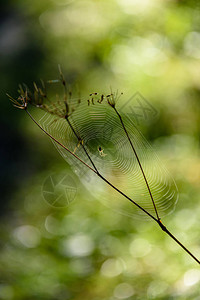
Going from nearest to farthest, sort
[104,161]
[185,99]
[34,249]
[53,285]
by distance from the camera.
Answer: [104,161], [53,285], [34,249], [185,99]

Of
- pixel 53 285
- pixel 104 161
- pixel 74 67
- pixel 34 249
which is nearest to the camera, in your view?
pixel 104 161

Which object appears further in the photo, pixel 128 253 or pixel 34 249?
pixel 34 249

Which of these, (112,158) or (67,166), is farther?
(67,166)

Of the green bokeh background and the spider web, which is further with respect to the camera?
the green bokeh background

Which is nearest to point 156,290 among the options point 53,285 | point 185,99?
point 53,285

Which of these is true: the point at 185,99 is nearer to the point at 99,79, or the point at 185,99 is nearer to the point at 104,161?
the point at 99,79

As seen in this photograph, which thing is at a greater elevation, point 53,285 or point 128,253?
point 128,253

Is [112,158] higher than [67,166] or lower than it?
lower

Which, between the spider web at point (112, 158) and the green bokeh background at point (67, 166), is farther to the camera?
the green bokeh background at point (67, 166)
